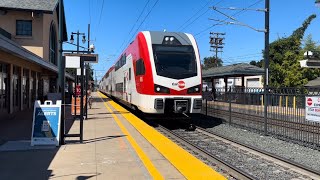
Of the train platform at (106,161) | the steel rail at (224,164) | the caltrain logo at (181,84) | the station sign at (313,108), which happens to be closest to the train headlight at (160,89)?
the caltrain logo at (181,84)

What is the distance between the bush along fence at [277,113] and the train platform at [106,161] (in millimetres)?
4117

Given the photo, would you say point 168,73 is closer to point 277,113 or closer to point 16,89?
point 277,113

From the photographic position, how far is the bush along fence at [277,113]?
1075 cm

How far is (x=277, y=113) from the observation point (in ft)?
40.6

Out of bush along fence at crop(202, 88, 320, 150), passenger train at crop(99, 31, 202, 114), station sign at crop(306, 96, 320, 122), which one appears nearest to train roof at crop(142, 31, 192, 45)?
passenger train at crop(99, 31, 202, 114)

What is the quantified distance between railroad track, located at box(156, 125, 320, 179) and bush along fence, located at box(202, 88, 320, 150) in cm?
192

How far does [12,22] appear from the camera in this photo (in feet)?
101

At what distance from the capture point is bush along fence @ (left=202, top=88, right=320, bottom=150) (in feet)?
35.3

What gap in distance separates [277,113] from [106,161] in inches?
269

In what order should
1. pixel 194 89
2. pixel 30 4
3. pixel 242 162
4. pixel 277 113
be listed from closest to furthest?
pixel 242 162
pixel 277 113
pixel 194 89
pixel 30 4

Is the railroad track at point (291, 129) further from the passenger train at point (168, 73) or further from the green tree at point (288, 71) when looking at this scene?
the green tree at point (288, 71)

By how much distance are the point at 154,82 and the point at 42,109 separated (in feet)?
16.5

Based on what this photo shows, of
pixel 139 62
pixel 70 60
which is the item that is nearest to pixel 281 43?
pixel 139 62

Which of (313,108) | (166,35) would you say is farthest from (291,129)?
(166,35)
